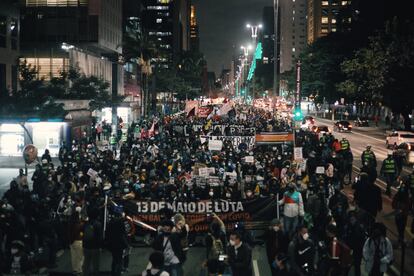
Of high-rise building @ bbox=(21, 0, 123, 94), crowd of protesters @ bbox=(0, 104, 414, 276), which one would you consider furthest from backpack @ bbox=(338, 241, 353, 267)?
high-rise building @ bbox=(21, 0, 123, 94)

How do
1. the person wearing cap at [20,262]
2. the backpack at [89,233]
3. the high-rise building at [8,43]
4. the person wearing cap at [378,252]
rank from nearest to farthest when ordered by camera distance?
1. the person wearing cap at [20,262]
2. the person wearing cap at [378,252]
3. the backpack at [89,233]
4. the high-rise building at [8,43]

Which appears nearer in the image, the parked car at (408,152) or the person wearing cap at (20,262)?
the person wearing cap at (20,262)

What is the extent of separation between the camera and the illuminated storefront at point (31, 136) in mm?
29781

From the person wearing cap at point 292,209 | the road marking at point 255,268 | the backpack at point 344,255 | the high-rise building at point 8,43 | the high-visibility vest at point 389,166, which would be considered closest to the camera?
the backpack at point 344,255

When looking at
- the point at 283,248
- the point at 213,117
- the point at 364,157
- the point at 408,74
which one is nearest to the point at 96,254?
the point at 283,248

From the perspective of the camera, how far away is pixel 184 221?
10.6m

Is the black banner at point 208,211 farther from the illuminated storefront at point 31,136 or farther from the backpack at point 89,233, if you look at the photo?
the illuminated storefront at point 31,136

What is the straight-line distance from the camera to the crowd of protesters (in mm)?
9477

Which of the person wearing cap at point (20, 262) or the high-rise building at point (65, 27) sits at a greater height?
the high-rise building at point (65, 27)

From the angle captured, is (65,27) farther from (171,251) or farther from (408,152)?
(171,251)

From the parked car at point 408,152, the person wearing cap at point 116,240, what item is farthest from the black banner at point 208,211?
the parked car at point 408,152

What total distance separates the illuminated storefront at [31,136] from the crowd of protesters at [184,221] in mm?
9428

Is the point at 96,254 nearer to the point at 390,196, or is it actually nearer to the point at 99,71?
the point at 390,196

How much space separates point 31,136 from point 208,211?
63.5ft
